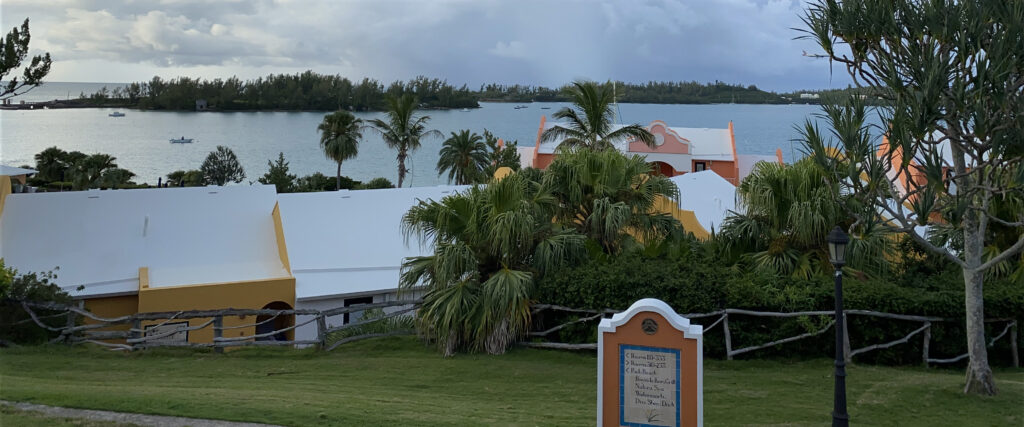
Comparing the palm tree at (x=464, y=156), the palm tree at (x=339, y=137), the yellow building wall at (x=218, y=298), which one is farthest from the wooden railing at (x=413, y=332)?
the palm tree at (x=339, y=137)

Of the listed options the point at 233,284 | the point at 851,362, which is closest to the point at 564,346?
the point at 851,362

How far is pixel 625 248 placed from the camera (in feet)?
44.9

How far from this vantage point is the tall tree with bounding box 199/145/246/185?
2427 inches

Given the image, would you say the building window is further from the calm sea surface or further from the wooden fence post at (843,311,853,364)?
the calm sea surface

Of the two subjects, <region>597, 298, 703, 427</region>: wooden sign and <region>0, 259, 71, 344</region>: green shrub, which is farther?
<region>0, 259, 71, 344</region>: green shrub

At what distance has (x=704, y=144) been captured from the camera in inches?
1747

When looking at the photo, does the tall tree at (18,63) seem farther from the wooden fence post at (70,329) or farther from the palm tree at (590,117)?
the palm tree at (590,117)

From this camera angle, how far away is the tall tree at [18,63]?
52.6 feet

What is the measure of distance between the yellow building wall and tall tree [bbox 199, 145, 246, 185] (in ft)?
154

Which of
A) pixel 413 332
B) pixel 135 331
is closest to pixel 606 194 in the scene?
pixel 413 332

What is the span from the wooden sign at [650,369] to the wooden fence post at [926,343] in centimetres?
566

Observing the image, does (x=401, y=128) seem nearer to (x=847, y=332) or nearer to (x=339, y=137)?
(x=339, y=137)

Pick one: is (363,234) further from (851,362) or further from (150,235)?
(851,362)

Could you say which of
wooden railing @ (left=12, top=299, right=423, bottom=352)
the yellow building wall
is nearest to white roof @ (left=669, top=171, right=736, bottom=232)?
wooden railing @ (left=12, top=299, right=423, bottom=352)
